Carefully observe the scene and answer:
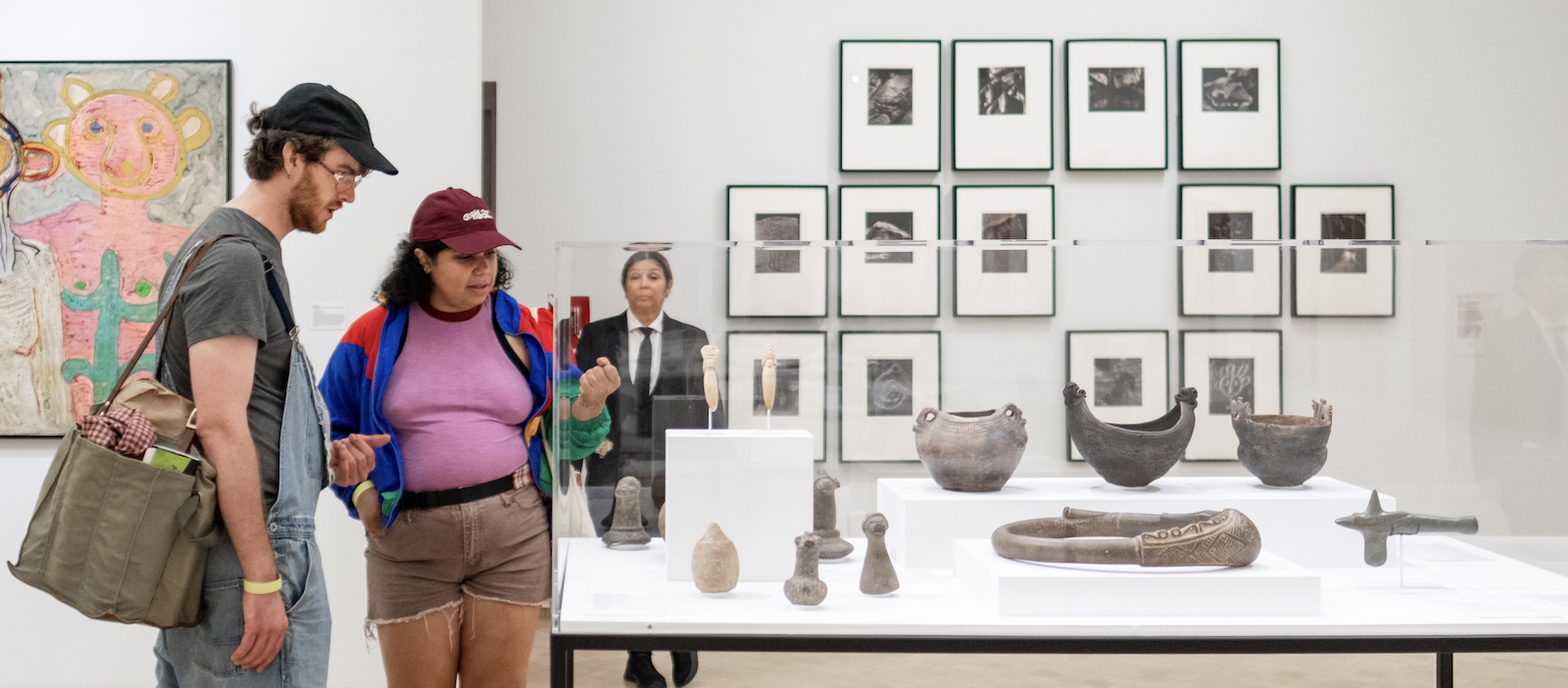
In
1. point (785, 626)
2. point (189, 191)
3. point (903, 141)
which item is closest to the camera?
point (785, 626)

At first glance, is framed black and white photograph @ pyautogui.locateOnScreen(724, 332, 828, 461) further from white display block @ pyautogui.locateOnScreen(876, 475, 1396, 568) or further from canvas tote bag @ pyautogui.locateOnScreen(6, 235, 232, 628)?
canvas tote bag @ pyautogui.locateOnScreen(6, 235, 232, 628)

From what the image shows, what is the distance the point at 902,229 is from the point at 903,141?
1.28 ft

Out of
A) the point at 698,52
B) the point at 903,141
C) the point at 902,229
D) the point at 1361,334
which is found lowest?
the point at 1361,334

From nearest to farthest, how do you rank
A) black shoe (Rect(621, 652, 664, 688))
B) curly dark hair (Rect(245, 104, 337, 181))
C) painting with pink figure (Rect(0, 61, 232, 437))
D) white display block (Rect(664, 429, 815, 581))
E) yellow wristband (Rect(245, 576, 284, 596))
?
yellow wristband (Rect(245, 576, 284, 596)), curly dark hair (Rect(245, 104, 337, 181)), white display block (Rect(664, 429, 815, 581)), black shoe (Rect(621, 652, 664, 688)), painting with pink figure (Rect(0, 61, 232, 437))

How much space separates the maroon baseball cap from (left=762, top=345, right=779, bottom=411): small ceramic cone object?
1.95ft

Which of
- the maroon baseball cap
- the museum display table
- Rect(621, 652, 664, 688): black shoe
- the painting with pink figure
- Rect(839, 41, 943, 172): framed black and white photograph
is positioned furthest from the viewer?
Rect(839, 41, 943, 172): framed black and white photograph

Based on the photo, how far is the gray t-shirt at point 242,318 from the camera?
1.67m

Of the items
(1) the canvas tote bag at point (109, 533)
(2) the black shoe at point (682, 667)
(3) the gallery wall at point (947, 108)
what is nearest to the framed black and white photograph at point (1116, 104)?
(3) the gallery wall at point (947, 108)

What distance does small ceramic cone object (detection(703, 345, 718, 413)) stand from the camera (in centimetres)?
211

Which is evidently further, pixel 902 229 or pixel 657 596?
pixel 902 229

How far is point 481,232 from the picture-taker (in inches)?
87.8

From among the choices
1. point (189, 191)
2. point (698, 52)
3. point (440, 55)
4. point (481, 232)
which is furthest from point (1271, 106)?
point (189, 191)

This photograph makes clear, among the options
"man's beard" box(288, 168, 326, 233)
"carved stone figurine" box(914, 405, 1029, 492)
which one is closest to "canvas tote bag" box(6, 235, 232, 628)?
"man's beard" box(288, 168, 326, 233)

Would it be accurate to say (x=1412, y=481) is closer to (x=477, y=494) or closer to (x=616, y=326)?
(x=616, y=326)
